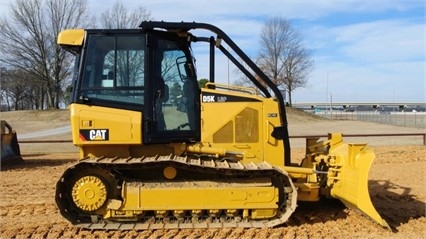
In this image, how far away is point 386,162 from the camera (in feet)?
46.9

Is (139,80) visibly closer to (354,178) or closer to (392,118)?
(354,178)

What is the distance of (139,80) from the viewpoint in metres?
6.80

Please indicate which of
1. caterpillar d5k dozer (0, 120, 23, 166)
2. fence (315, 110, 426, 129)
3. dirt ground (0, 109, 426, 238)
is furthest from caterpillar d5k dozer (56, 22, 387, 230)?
fence (315, 110, 426, 129)

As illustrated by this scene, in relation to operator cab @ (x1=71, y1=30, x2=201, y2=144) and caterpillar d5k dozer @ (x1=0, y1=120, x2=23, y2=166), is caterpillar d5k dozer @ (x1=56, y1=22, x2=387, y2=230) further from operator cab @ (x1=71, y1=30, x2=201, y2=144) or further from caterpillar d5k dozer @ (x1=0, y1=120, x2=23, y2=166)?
caterpillar d5k dozer @ (x1=0, y1=120, x2=23, y2=166)

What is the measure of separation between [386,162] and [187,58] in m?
9.55

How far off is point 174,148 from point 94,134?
1240 millimetres

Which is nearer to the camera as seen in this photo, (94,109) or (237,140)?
(94,109)

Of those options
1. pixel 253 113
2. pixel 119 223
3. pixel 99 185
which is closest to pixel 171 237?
pixel 119 223

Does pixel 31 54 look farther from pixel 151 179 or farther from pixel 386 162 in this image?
pixel 151 179

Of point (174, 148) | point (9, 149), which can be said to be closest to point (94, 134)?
point (174, 148)

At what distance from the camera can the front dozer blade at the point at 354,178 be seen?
6.45 metres

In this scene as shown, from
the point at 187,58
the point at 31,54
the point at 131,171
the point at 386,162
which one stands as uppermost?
the point at 31,54

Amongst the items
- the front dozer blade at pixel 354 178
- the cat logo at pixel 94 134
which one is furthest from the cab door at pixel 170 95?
the front dozer blade at pixel 354 178

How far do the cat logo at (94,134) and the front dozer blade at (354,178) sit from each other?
11.8 feet
